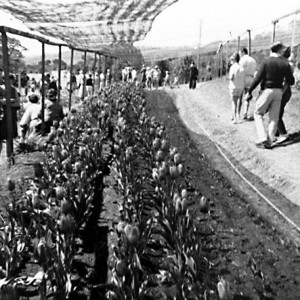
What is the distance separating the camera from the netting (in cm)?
1703

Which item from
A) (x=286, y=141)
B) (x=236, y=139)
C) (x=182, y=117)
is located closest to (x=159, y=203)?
(x=286, y=141)

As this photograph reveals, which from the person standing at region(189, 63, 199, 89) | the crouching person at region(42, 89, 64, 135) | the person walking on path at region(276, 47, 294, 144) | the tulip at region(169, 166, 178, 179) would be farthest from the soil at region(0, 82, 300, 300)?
the person standing at region(189, 63, 199, 89)

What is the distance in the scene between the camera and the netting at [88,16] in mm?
17031

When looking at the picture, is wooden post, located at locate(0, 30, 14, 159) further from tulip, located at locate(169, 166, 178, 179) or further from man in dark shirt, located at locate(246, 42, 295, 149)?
man in dark shirt, located at locate(246, 42, 295, 149)

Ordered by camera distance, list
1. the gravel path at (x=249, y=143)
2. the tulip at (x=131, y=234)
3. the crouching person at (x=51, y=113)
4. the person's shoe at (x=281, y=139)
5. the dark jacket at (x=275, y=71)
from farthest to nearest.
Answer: the person's shoe at (x=281, y=139)
the dark jacket at (x=275, y=71)
the crouching person at (x=51, y=113)
the gravel path at (x=249, y=143)
the tulip at (x=131, y=234)

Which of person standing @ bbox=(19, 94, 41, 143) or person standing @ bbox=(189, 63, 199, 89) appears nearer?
person standing @ bbox=(19, 94, 41, 143)

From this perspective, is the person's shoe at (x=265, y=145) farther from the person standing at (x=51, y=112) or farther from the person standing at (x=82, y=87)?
the person standing at (x=82, y=87)

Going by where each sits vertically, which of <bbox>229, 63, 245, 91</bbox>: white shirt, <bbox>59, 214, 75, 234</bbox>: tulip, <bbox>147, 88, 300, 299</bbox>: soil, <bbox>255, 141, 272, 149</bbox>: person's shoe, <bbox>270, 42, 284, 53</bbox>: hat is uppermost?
<bbox>270, 42, 284, 53</bbox>: hat

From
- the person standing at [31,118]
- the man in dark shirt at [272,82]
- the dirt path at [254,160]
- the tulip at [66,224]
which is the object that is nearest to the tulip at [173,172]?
the tulip at [66,224]

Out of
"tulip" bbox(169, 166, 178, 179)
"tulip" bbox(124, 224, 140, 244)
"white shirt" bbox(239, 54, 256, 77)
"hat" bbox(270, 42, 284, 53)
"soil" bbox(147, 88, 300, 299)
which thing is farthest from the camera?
"white shirt" bbox(239, 54, 256, 77)

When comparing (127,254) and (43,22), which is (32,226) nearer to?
(127,254)

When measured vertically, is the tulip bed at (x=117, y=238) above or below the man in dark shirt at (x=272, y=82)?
below

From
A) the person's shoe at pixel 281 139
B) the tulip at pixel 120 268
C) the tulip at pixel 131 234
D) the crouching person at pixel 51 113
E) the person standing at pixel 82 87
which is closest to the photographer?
the tulip at pixel 120 268

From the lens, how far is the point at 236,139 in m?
9.38
